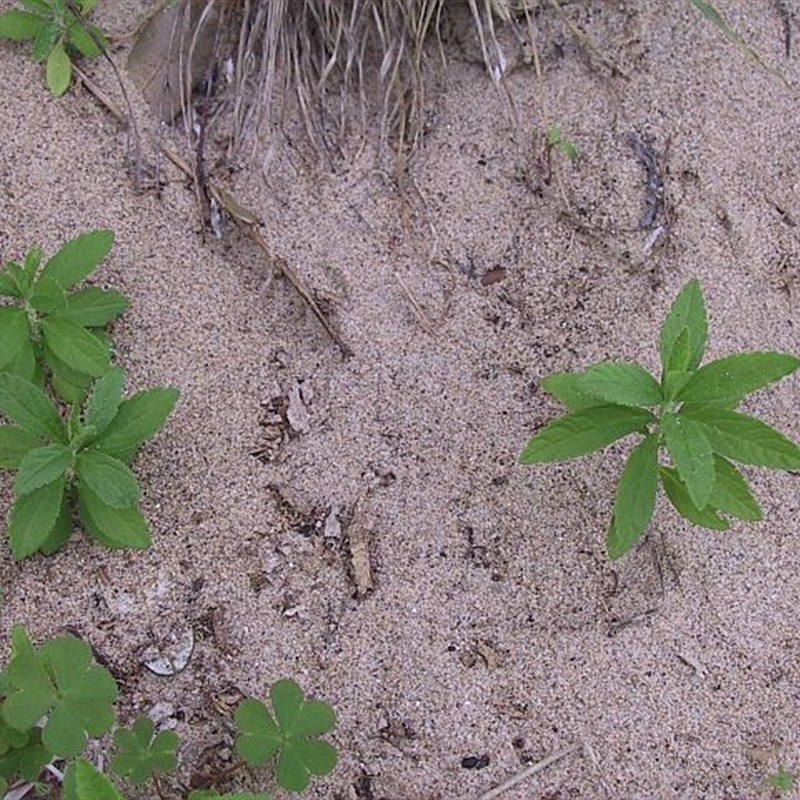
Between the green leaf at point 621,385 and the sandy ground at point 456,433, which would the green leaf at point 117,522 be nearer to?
the sandy ground at point 456,433

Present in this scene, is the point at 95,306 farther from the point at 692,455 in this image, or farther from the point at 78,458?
the point at 692,455

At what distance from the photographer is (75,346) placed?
2.19m

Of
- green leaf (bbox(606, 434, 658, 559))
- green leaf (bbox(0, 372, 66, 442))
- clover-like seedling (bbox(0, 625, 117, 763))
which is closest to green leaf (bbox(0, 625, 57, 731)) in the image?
clover-like seedling (bbox(0, 625, 117, 763))

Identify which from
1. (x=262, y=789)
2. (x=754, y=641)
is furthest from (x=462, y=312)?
(x=262, y=789)

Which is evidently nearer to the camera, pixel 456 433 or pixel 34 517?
pixel 34 517

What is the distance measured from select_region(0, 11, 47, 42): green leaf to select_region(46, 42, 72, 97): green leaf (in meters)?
0.06

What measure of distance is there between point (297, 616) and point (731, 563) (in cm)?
83

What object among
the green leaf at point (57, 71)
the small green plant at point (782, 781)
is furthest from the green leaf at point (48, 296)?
the small green plant at point (782, 781)

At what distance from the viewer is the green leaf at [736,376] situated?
202 cm

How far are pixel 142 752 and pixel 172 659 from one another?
0.20 meters

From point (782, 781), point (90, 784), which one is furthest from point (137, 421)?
point (782, 781)

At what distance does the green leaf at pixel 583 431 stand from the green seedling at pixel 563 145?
745mm

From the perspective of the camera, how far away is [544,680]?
216 centimetres

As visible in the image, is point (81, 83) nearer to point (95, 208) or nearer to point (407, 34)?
point (95, 208)
